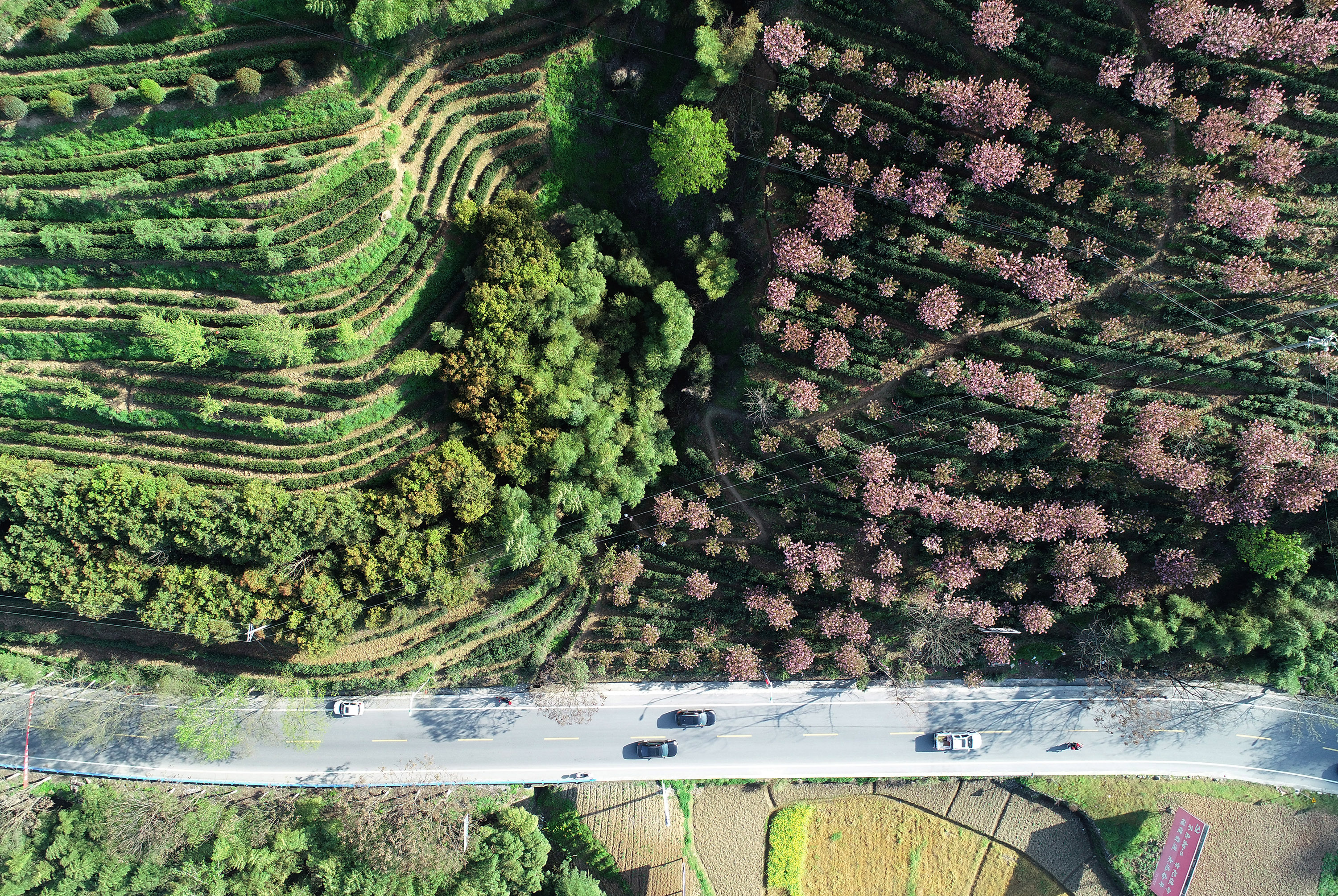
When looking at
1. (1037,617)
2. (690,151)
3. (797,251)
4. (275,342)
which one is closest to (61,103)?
(275,342)

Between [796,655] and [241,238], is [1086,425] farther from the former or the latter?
[241,238]

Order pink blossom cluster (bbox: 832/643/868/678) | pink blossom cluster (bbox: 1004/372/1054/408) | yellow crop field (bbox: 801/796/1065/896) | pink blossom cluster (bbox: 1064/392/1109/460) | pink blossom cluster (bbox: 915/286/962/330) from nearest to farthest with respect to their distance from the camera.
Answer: pink blossom cluster (bbox: 1064/392/1109/460), pink blossom cluster (bbox: 915/286/962/330), pink blossom cluster (bbox: 1004/372/1054/408), pink blossom cluster (bbox: 832/643/868/678), yellow crop field (bbox: 801/796/1065/896)

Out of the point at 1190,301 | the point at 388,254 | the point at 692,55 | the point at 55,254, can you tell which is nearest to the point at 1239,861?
the point at 1190,301

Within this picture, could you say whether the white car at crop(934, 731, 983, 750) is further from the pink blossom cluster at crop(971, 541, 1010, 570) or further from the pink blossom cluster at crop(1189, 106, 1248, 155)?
the pink blossom cluster at crop(1189, 106, 1248, 155)

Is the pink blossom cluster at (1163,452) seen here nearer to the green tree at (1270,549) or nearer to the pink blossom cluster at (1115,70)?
the green tree at (1270,549)

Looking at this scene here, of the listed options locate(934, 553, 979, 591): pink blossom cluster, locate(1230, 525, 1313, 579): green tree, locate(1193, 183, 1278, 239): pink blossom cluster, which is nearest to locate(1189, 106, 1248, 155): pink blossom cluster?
locate(1193, 183, 1278, 239): pink blossom cluster

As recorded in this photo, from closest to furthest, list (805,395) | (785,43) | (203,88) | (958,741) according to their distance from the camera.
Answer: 1. (203,88)
2. (785,43)
3. (805,395)
4. (958,741)
